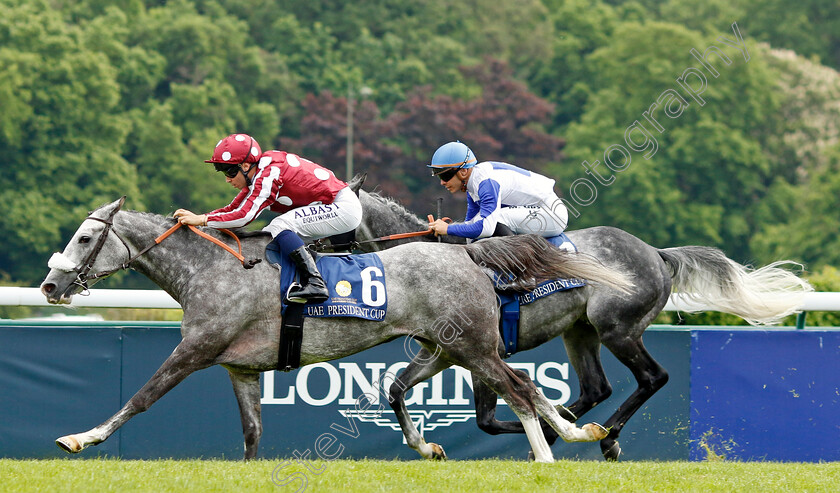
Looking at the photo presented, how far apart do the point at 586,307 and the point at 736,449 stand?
1.85 meters

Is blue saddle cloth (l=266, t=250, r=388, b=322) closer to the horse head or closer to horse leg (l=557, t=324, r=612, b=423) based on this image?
the horse head

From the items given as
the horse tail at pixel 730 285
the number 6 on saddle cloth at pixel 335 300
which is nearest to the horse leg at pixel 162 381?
the number 6 on saddle cloth at pixel 335 300

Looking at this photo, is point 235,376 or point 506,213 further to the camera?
point 506,213

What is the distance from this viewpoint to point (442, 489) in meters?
5.03

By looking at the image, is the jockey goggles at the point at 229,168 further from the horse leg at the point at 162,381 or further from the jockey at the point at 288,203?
the horse leg at the point at 162,381

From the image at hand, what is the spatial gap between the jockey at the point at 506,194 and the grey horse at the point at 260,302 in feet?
2.66

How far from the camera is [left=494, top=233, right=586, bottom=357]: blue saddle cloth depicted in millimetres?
6668

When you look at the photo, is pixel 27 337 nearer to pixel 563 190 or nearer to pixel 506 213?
pixel 506 213

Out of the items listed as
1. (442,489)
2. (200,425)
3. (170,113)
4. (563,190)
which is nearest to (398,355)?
(200,425)

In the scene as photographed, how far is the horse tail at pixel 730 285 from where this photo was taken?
294 inches

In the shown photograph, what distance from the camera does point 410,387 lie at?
6707 mm

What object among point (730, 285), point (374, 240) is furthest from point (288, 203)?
point (730, 285)

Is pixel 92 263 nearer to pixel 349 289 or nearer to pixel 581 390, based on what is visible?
pixel 349 289

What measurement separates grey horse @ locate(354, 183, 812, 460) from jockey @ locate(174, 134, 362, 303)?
732mm
